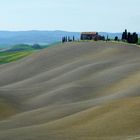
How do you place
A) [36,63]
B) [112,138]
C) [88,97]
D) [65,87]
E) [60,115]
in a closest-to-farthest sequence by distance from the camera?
[112,138], [60,115], [88,97], [65,87], [36,63]

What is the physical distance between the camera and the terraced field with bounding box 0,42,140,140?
42438 millimetres

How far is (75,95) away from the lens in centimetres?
7562

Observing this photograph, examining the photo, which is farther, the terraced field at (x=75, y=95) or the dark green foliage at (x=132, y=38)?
the dark green foliage at (x=132, y=38)

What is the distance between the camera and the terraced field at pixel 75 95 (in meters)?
42.4

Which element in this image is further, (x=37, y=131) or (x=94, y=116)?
(x=94, y=116)

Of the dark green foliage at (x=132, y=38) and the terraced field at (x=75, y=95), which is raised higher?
the dark green foliage at (x=132, y=38)

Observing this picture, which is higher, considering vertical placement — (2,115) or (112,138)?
(112,138)

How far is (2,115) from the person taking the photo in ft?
211

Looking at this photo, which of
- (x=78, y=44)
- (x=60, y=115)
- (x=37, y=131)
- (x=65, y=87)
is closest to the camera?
(x=37, y=131)

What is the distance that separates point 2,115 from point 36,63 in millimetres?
69004

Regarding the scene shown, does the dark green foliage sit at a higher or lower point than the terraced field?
higher

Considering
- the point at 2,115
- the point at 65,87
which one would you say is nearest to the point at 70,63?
the point at 65,87

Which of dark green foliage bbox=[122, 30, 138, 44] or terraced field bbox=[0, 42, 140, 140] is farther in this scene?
dark green foliage bbox=[122, 30, 138, 44]

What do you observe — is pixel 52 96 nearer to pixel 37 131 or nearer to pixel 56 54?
pixel 37 131
